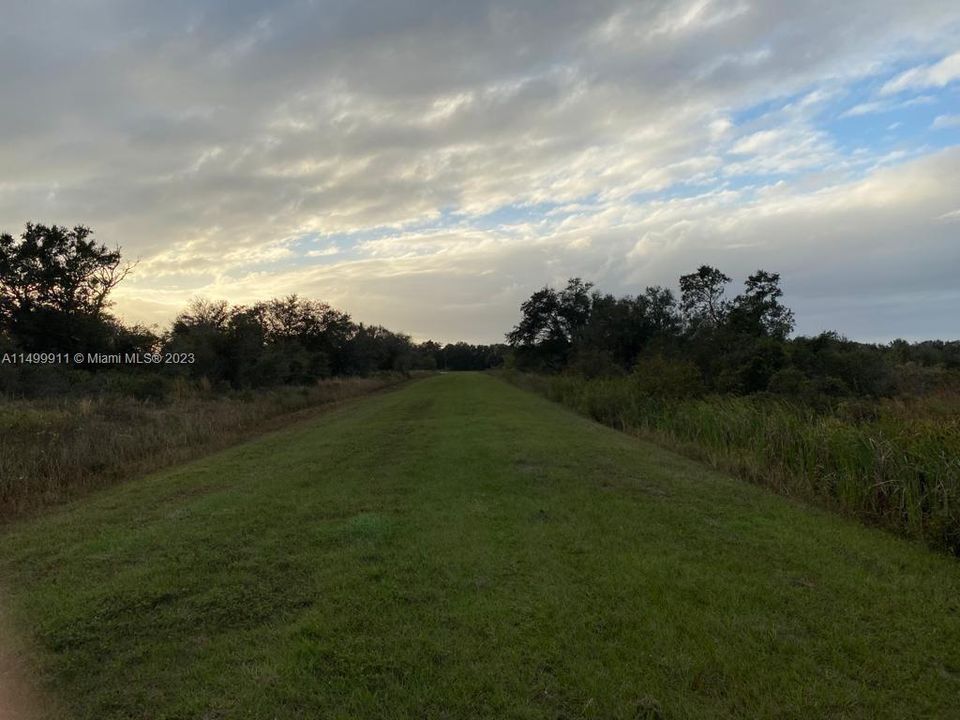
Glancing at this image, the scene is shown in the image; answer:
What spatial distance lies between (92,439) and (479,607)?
12.1 metres

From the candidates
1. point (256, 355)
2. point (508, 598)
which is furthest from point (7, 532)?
point (256, 355)

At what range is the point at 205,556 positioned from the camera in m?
5.80

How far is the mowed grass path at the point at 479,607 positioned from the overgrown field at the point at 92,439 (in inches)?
104

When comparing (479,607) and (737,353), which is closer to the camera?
(479,607)

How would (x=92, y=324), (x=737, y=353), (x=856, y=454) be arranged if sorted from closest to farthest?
(x=856, y=454) → (x=737, y=353) → (x=92, y=324)

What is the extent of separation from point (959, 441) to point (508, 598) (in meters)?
7.24

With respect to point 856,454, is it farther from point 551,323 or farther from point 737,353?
point 551,323

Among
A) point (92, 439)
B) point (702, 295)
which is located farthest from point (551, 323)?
point (92, 439)

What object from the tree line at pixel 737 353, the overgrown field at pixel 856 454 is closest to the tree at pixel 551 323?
the tree line at pixel 737 353

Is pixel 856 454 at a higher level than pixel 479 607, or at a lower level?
higher

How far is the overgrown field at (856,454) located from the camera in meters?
7.42

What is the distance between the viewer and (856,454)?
930 cm

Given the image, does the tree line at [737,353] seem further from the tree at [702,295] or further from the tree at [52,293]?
the tree at [52,293]

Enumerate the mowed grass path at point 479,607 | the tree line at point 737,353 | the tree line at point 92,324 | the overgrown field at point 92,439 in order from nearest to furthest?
the mowed grass path at point 479,607, the overgrown field at point 92,439, the tree line at point 737,353, the tree line at point 92,324
